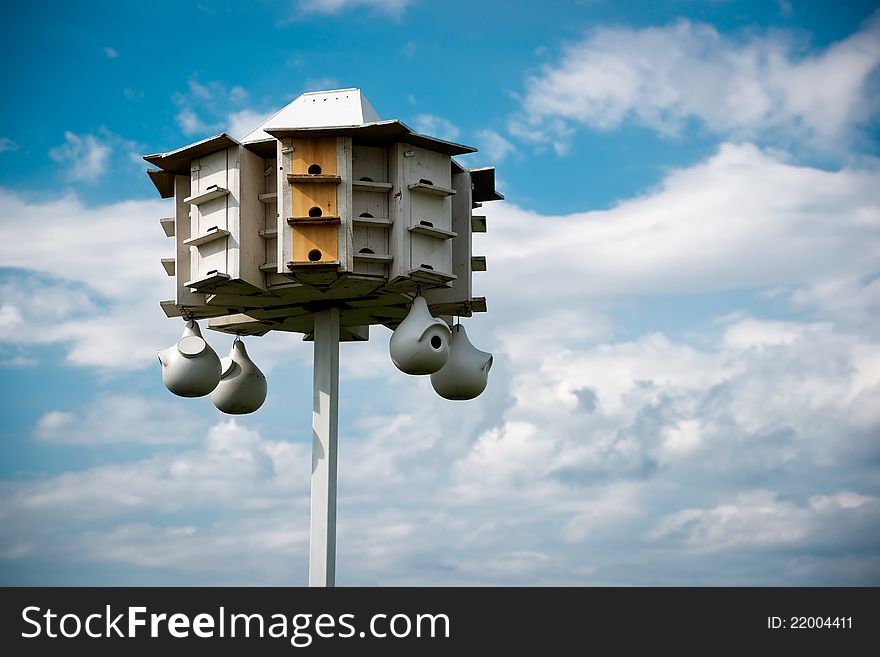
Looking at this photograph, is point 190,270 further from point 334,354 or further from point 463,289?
point 463,289

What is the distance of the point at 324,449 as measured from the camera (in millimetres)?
17922

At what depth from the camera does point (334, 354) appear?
18297mm

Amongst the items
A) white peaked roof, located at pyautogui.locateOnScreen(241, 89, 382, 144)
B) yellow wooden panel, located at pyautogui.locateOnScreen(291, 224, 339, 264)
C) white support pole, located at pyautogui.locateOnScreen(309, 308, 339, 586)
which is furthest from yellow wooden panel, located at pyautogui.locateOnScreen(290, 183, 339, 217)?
white support pole, located at pyautogui.locateOnScreen(309, 308, 339, 586)

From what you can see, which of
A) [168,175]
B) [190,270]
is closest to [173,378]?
[190,270]

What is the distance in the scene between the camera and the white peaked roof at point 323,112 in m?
17.8

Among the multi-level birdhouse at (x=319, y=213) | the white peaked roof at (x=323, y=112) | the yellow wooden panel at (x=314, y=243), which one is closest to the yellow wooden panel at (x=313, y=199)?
the multi-level birdhouse at (x=319, y=213)

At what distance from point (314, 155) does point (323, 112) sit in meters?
1.44

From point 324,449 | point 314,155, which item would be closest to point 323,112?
point 314,155

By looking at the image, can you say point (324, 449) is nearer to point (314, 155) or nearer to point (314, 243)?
point (314, 243)

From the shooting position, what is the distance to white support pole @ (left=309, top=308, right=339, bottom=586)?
17469mm

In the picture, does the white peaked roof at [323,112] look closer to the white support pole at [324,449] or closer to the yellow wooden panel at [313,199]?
the yellow wooden panel at [313,199]

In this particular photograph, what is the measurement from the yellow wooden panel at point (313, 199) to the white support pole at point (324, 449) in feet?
6.50

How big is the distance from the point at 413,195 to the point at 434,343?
5.84 ft

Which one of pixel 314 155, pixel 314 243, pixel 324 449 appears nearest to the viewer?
pixel 314 243
